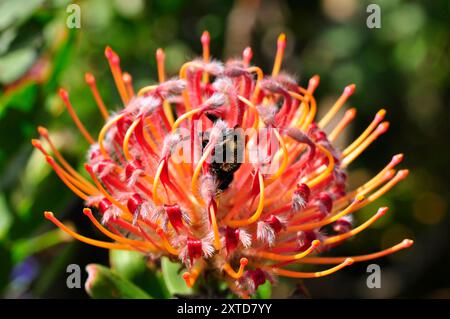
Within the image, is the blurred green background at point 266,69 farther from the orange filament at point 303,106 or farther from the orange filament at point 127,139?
the orange filament at point 303,106

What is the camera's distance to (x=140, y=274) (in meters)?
2.36

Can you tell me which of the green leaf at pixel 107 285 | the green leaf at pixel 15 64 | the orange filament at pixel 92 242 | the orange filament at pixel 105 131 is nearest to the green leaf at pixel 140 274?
the green leaf at pixel 107 285

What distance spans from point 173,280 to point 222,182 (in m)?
0.45

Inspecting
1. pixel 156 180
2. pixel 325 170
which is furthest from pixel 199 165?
pixel 325 170

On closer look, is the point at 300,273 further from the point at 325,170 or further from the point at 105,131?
the point at 105,131

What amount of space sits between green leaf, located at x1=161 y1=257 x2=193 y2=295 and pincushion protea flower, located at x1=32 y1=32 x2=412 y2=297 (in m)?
0.18

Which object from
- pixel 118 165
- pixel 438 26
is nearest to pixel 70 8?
pixel 118 165

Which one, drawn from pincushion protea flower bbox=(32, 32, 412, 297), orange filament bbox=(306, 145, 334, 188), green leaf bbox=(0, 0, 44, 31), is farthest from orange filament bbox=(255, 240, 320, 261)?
green leaf bbox=(0, 0, 44, 31)

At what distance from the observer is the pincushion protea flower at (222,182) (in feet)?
6.46

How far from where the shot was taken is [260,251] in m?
2.02

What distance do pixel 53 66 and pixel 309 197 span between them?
1280 millimetres

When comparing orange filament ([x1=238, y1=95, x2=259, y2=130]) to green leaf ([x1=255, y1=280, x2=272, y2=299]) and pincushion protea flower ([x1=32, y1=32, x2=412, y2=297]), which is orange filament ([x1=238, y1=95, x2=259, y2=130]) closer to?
pincushion protea flower ([x1=32, y1=32, x2=412, y2=297])

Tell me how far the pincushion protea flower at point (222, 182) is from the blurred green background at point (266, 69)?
0.65 metres

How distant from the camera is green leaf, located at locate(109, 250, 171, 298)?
2.35 metres
